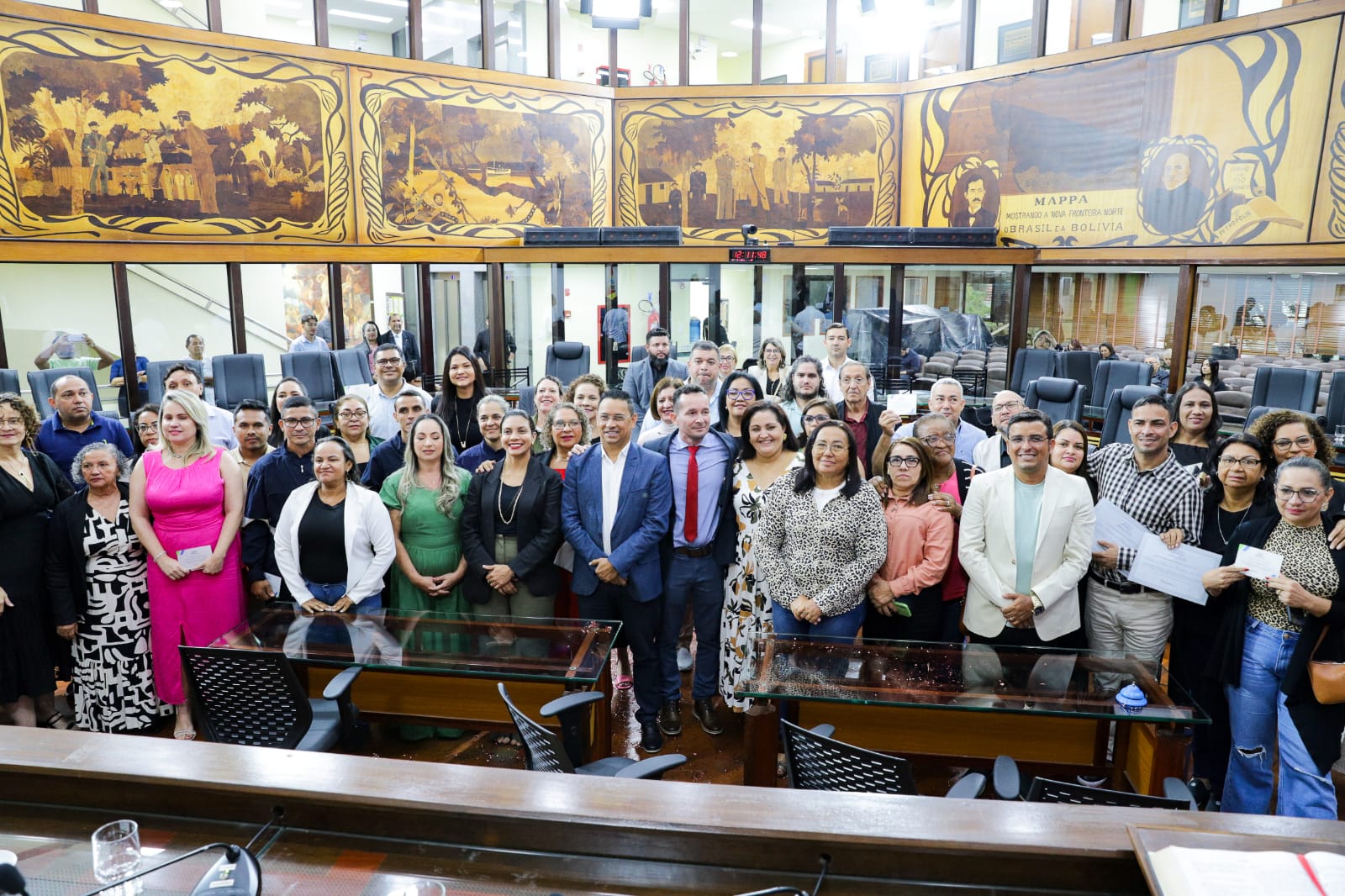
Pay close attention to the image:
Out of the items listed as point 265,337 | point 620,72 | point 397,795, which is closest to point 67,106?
point 265,337

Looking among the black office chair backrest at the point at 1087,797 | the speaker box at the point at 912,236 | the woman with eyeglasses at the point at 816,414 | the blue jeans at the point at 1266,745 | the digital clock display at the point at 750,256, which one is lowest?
the blue jeans at the point at 1266,745

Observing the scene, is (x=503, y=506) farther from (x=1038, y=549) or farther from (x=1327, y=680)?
(x=1327, y=680)

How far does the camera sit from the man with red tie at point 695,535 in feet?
14.0

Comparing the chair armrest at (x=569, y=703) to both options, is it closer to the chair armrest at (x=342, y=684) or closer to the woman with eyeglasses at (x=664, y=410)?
the chair armrest at (x=342, y=684)

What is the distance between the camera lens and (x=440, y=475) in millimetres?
4367

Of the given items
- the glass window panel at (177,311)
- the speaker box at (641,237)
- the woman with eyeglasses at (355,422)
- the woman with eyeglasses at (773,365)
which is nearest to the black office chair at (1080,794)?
the woman with eyeglasses at (355,422)

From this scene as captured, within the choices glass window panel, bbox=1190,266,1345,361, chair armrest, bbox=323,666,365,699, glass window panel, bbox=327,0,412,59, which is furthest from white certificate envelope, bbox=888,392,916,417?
glass window panel, bbox=327,0,412,59

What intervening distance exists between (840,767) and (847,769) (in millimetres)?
22

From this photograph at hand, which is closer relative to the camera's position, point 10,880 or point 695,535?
point 10,880

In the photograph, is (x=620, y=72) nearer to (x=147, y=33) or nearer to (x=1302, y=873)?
(x=147, y=33)

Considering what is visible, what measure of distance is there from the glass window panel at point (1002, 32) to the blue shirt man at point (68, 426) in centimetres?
1013

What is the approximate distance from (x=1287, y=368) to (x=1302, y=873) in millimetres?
7515

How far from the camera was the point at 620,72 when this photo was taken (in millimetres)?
12852

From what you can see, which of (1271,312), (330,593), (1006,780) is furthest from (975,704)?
(1271,312)
